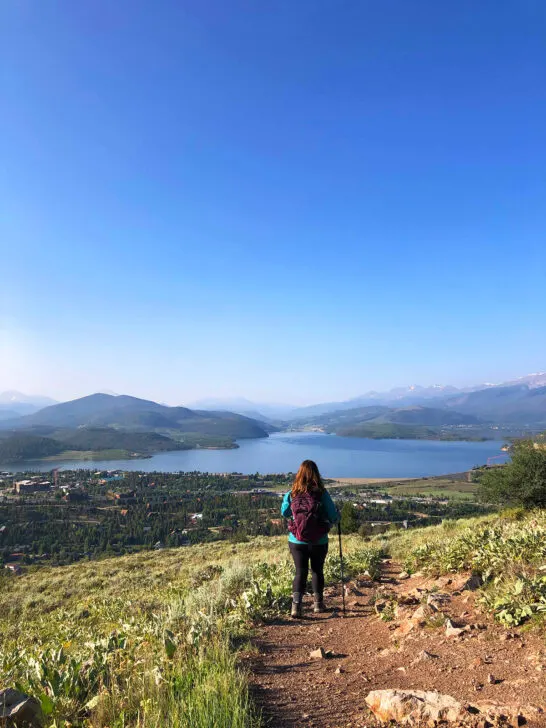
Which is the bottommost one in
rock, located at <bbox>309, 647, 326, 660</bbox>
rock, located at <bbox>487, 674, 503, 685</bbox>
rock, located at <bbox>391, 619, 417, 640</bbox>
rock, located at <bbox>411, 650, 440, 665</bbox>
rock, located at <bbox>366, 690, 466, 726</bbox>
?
rock, located at <bbox>391, 619, 417, 640</bbox>

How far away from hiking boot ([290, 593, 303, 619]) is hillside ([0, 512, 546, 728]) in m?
0.10

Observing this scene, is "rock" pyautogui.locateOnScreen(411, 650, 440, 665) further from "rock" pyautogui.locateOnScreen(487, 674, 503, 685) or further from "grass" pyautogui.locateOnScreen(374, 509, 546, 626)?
"grass" pyautogui.locateOnScreen(374, 509, 546, 626)

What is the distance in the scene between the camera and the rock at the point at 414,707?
8.15ft

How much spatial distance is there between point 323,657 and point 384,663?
0.57 m

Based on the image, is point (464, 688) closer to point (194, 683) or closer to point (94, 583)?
point (194, 683)

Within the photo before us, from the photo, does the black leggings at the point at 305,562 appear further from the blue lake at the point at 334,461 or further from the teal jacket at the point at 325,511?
the blue lake at the point at 334,461

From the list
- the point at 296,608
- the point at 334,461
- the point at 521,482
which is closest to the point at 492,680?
the point at 296,608

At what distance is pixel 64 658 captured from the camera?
11.4 feet

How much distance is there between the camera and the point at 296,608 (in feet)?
16.6

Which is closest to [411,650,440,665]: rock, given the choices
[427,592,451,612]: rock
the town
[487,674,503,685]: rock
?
[487,674,503,685]: rock

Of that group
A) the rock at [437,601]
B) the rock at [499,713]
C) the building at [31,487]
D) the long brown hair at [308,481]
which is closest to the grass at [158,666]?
the rock at [499,713]

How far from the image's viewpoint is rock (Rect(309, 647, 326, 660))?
3775mm

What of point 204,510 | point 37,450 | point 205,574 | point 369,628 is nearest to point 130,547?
point 204,510

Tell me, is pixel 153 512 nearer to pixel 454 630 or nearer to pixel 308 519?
pixel 308 519
